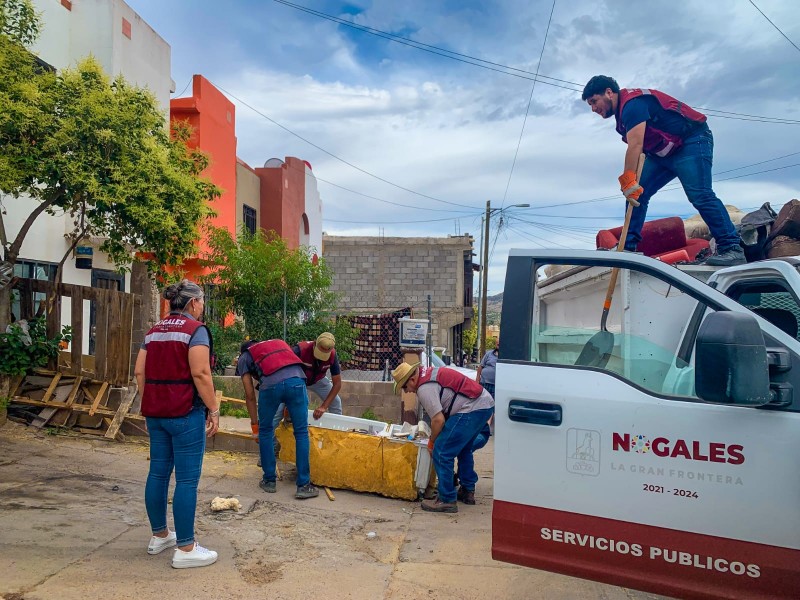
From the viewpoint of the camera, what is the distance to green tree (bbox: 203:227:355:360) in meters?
11.7

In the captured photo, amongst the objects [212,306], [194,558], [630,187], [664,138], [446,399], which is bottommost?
[194,558]

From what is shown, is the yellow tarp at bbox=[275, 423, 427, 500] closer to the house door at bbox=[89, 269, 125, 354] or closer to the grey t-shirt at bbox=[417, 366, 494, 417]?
the grey t-shirt at bbox=[417, 366, 494, 417]

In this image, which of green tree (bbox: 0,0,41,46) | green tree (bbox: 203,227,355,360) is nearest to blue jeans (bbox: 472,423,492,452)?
green tree (bbox: 203,227,355,360)

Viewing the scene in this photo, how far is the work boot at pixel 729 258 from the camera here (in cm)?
408

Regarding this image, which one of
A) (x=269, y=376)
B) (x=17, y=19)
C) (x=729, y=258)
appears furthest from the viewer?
(x=17, y=19)

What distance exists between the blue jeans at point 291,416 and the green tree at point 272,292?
5.26 m

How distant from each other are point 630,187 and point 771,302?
0.99 metres

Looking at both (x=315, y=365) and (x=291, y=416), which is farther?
(x=315, y=365)

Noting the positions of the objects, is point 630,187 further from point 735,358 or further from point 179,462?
point 179,462

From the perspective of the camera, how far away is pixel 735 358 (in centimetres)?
257

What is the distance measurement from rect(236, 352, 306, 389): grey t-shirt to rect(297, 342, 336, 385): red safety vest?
0.49m

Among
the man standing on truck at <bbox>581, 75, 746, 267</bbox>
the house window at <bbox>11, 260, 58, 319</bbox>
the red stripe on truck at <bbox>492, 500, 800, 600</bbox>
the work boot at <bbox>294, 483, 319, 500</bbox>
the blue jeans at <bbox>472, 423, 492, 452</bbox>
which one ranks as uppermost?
the man standing on truck at <bbox>581, 75, 746, 267</bbox>

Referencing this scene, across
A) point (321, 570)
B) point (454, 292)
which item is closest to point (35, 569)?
point (321, 570)

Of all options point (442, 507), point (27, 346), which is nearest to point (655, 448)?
point (442, 507)
